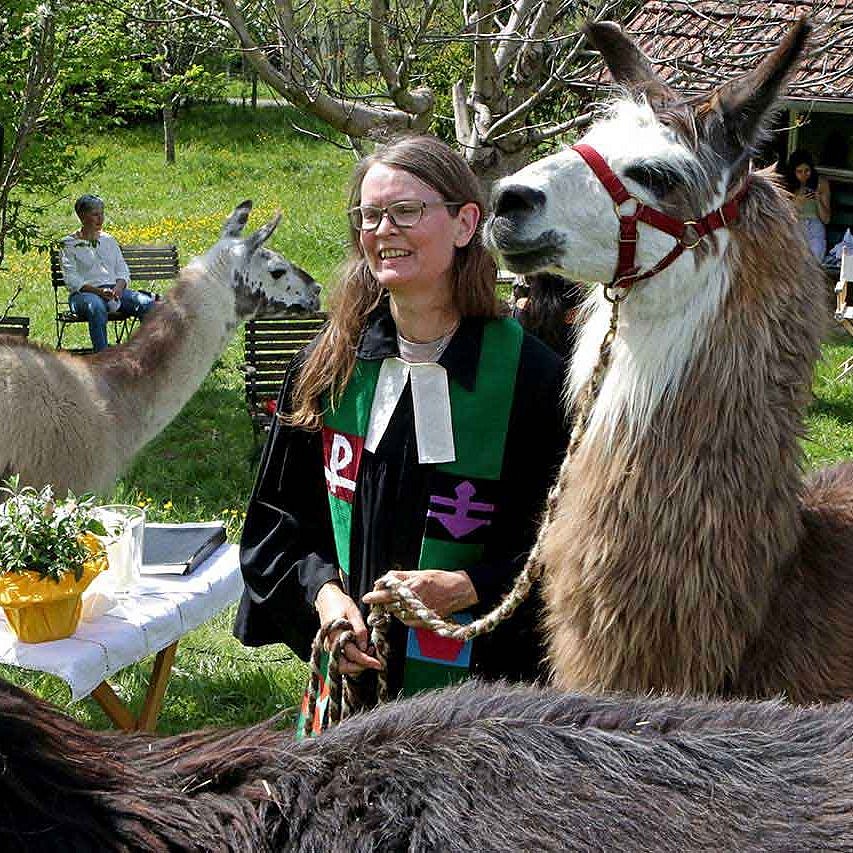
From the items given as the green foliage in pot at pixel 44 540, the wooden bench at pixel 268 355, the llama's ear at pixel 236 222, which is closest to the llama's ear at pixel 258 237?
the llama's ear at pixel 236 222

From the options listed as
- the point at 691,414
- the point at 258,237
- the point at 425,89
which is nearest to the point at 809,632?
the point at 691,414

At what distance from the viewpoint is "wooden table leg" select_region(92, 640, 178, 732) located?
3646 mm

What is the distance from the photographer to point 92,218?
9.87 m

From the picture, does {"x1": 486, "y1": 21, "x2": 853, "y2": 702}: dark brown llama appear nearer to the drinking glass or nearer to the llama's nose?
the llama's nose

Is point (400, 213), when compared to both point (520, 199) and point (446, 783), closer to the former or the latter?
point (520, 199)

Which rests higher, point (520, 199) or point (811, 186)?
point (811, 186)

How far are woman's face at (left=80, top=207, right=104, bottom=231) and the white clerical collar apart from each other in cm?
825

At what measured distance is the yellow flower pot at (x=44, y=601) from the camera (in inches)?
114

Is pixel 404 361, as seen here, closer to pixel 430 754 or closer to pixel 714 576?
pixel 714 576

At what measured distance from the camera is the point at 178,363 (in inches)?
256

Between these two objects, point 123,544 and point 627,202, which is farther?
point 123,544

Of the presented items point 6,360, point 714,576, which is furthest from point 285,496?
point 6,360

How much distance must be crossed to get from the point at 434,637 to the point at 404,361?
1.88 feet

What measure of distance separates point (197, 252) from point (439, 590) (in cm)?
1369
